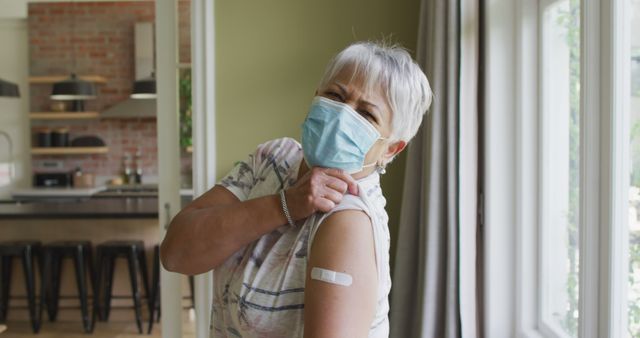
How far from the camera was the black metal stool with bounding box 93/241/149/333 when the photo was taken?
493 centimetres

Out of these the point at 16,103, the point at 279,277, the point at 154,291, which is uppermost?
the point at 16,103

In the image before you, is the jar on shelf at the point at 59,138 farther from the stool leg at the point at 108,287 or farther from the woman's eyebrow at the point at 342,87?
the woman's eyebrow at the point at 342,87

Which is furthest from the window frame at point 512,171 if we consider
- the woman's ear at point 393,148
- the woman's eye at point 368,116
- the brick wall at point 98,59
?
the brick wall at point 98,59

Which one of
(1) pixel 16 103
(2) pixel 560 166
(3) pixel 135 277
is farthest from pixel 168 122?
(1) pixel 16 103

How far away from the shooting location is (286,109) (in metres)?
3.14

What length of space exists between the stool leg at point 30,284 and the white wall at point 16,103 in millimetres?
3338

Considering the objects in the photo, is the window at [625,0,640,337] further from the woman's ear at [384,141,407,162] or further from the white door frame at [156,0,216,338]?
the white door frame at [156,0,216,338]

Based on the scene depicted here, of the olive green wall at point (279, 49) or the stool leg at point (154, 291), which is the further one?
the stool leg at point (154, 291)

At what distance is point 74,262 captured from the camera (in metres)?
5.05

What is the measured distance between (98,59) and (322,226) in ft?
24.6

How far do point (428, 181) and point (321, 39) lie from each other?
107 centimetres

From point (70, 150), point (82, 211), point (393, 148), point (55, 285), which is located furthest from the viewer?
point (70, 150)

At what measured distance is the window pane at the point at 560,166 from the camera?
6.77 ft

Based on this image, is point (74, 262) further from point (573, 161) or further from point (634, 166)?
point (634, 166)
